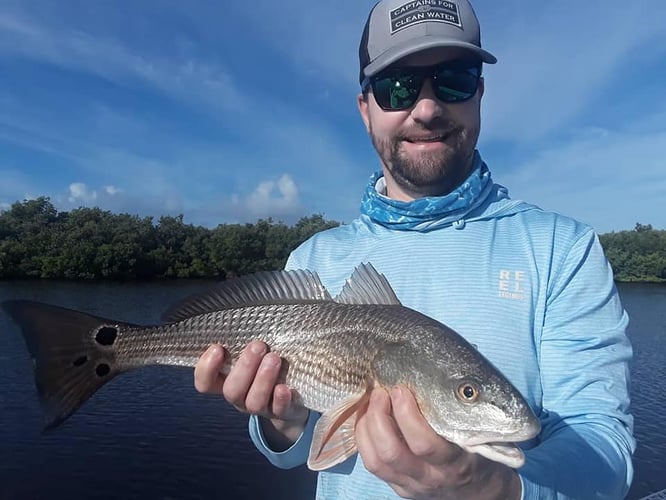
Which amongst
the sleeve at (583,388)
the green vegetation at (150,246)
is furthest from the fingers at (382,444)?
the green vegetation at (150,246)

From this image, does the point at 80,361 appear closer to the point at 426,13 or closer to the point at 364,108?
the point at 364,108

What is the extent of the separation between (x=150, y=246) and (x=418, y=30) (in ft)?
265

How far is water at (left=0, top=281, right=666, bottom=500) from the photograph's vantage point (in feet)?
55.1

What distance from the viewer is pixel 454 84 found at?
315cm

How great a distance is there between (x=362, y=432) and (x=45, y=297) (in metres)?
52.5

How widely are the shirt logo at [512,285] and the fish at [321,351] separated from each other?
0.43 meters

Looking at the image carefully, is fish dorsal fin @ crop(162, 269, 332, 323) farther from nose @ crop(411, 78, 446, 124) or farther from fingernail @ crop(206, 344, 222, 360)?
nose @ crop(411, 78, 446, 124)

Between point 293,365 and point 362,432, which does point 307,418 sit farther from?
point 362,432

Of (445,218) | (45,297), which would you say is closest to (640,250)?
(45,297)

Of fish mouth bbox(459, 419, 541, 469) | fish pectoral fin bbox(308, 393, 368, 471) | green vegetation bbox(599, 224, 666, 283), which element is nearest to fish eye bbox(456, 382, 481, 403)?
fish mouth bbox(459, 419, 541, 469)

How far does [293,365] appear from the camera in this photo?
2.87m

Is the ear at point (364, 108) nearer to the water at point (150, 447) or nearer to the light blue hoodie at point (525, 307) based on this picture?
the light blue hoodie at point (525, 307)

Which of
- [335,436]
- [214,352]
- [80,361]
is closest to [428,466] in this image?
[335,436]

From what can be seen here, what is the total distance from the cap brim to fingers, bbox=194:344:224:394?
1.79m
